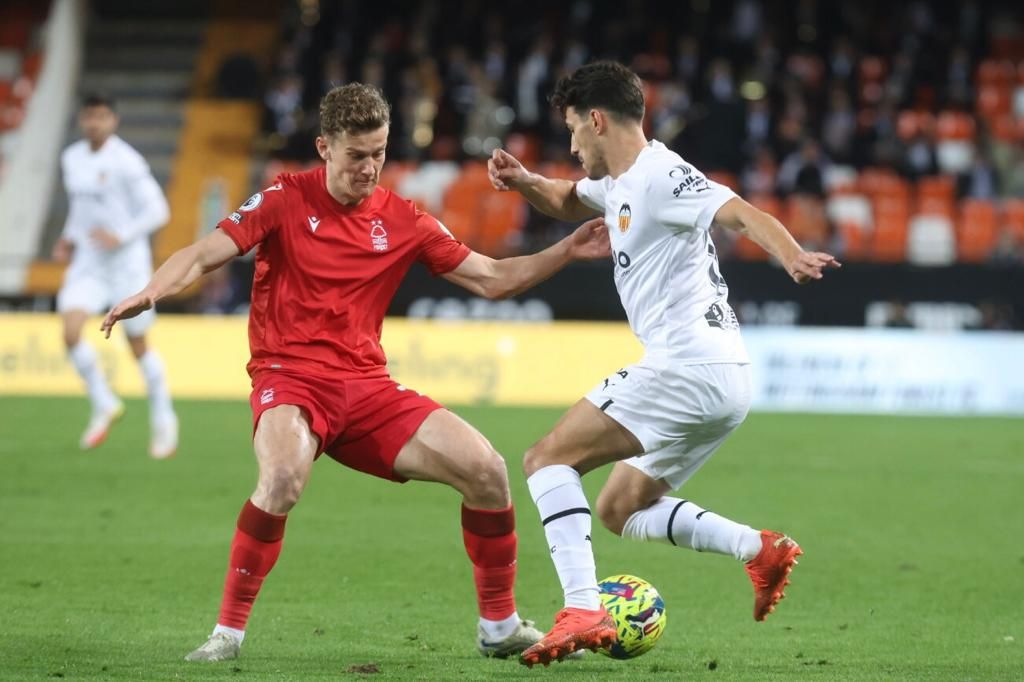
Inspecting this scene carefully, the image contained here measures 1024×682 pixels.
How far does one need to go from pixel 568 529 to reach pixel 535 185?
1.51 meters

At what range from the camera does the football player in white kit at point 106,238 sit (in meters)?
11.7

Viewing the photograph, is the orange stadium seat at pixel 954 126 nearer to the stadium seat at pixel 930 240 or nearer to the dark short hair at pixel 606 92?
the stadium seat at pixel 930 240

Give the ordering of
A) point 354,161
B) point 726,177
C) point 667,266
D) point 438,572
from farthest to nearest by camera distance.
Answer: point 726,177 → point 438,572 → point 354,161 → point 667,266

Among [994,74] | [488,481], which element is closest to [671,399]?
[488,481]

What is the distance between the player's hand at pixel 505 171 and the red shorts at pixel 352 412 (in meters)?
1.05

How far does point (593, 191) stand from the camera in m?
6.14

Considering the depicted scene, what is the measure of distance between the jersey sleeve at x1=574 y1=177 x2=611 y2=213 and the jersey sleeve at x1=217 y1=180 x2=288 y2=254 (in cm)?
116

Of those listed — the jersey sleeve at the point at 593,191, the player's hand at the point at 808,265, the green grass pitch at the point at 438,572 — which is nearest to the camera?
the player's hand at the point at 808,265

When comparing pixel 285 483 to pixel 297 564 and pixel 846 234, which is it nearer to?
pixel 297 564

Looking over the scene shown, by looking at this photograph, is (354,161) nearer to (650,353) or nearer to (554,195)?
(554,195)

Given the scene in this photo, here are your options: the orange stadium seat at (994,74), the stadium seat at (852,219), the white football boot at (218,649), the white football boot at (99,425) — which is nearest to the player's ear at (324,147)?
the white football boot at (218,649)

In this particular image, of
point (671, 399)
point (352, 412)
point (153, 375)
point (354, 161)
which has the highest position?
point (354, 161)

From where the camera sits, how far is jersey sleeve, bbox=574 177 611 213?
6063 millimetres

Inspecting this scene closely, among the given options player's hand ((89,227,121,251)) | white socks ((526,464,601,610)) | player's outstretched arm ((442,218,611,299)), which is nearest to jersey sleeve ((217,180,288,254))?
player's outstretched arm ((442,218,611,299))
